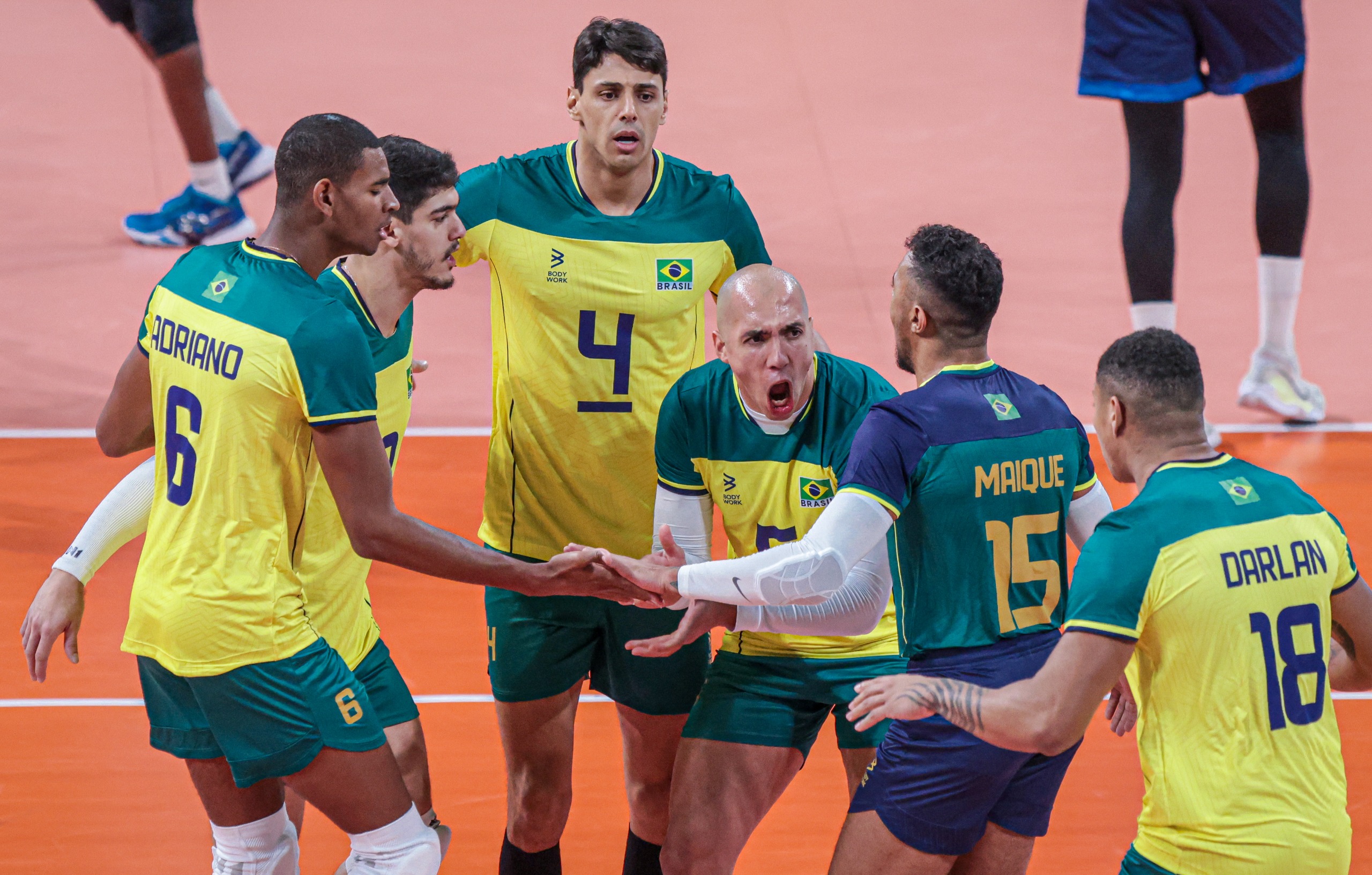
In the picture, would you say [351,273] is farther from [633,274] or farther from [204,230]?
[204,230]

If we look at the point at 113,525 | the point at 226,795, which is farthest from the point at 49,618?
the point at 226,795

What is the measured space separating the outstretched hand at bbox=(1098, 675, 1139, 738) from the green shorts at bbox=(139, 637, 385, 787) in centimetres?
178

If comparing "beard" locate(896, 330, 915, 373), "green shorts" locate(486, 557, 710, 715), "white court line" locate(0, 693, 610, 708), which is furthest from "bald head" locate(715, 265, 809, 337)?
"white court line" locate(0, 693, 610, 708)

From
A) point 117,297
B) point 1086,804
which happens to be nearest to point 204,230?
point 117,297

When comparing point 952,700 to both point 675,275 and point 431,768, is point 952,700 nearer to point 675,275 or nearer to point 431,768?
point 675,275

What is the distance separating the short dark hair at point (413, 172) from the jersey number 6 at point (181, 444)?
97cm

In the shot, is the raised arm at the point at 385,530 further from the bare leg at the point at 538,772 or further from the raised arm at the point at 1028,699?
the raised arm at the point at 1028,699

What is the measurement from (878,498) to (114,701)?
150 inches

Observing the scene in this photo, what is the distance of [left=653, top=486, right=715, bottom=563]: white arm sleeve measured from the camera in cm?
431

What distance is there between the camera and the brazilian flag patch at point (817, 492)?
4.16 metres

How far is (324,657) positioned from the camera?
363 centimetres

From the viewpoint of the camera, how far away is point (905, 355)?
3850 millimetres

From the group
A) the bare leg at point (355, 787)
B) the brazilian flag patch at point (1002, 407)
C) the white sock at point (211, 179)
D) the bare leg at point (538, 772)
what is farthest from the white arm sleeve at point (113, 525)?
the white sock at point (211, 179)

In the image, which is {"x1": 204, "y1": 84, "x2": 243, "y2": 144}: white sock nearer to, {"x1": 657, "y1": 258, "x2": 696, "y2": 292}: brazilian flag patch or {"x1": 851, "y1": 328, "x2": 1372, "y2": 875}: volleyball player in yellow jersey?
{"x1": 657, "y1": 258, "x2": 696, "y2": 292}: brazilian flag patch
